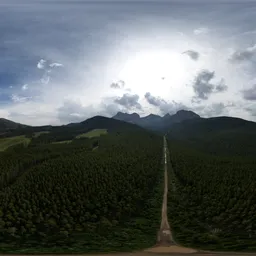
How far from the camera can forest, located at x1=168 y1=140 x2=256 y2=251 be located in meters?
89.3

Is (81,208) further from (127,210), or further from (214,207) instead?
(214,207)

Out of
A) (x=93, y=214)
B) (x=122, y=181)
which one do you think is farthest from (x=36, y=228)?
(x=122, y=181)

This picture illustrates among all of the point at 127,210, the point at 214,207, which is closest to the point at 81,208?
the point at 127,210

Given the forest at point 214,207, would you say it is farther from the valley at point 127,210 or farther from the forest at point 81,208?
the forest at point 81,208

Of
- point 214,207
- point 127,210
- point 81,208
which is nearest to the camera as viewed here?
point 214,207

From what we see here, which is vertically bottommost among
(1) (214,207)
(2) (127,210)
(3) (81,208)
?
(2) (127,210)

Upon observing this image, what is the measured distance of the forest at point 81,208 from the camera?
91.1 meters

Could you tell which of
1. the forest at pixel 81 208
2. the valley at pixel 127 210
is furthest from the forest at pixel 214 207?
the forest at pixel 81 208

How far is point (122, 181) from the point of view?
514 feet

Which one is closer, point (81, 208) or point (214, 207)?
point (214, 207)

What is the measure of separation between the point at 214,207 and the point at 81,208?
55261 millimetres

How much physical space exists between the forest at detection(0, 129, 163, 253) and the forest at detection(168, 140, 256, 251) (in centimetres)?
1000

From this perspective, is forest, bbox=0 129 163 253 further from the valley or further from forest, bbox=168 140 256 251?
forest, bbox=168 140 256 251

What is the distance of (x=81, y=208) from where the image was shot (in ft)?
403
